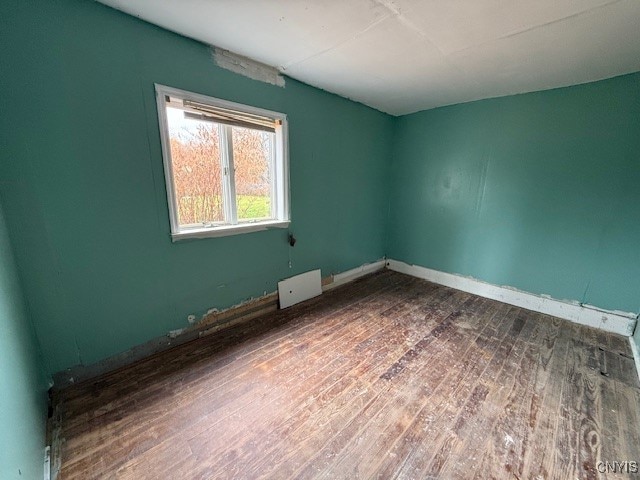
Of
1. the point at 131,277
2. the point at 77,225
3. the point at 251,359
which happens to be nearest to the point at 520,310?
the point at 251,359

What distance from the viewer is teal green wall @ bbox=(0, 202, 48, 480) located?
0.87 meters

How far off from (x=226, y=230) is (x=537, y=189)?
3430 millimetres

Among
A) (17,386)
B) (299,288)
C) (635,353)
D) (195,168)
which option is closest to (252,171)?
(195,168)

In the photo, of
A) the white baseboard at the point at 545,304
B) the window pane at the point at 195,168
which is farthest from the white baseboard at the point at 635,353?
the window pane at the point at 195,168

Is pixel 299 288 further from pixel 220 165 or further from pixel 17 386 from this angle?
pixel 17 386

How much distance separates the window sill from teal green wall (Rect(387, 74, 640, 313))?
2371 mm

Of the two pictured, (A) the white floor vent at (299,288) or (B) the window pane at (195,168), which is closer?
(B) the window pane at (195,168)

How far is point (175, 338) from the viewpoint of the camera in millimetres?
2070

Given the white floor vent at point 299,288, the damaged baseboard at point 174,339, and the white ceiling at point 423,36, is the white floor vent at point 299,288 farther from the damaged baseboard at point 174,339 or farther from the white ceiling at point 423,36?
the white ceiling at point 423,36

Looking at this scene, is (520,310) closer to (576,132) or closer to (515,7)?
(576,132)

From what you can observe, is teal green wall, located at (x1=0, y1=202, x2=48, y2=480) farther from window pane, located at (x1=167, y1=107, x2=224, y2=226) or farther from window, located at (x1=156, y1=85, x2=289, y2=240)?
window pane, located at (x1=167, y1=107, x2=224, y2=226)

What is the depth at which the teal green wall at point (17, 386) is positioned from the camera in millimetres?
868

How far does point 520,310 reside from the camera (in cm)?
285

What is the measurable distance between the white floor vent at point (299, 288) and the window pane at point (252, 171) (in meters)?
0.84
